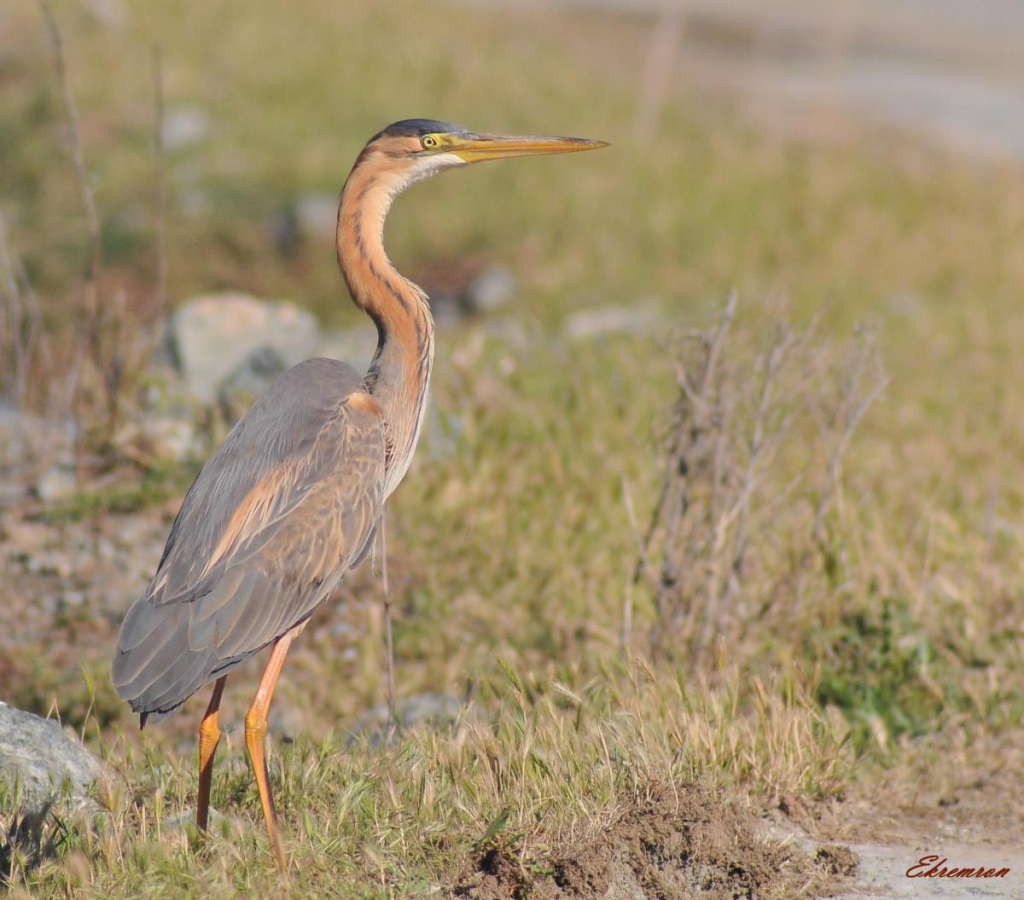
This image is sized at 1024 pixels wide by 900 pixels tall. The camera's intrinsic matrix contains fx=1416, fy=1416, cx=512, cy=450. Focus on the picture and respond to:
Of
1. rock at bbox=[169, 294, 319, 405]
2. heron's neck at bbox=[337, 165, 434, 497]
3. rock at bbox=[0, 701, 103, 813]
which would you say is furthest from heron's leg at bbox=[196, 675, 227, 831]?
rock at bbox=[169, 294, 319, 405]

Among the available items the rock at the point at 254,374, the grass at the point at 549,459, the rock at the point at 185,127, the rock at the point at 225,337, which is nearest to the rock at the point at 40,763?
the grass at the point at 549,459

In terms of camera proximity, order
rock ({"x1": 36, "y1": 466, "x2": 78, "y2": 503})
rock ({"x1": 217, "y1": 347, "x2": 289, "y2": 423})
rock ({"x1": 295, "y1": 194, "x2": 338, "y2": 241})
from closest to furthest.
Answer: rock ({"x1": 36, "y1": 466, "x2": 78, "y2": 503})
rock ({"x1": 217, "y1": 347, "x2": 289, "y2": 423})
rock ({"x1": 295, "y1": 194, "x2": 338, "y2": 241})

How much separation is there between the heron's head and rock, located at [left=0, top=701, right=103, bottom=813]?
6.24 ft

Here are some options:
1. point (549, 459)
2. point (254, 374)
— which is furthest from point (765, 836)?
point (254, 374)

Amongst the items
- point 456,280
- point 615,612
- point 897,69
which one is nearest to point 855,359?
point 615,612

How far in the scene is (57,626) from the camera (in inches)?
216

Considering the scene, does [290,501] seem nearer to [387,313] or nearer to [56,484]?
[387,313]

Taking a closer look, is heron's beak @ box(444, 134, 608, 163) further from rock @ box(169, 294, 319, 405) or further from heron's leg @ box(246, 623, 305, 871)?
rock @ box(169, 294, 319, 405)

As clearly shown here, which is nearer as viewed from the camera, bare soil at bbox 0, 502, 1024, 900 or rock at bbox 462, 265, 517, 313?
bare soil at bbox 0, 502, 1024, 900

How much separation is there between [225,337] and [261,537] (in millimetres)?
3513

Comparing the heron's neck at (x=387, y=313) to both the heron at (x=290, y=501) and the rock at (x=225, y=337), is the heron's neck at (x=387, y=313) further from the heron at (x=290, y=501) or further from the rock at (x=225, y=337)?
the rock at (x=225, y=337)

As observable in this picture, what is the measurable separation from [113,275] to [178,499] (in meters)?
4.39

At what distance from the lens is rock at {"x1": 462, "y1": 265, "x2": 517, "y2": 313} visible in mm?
9500

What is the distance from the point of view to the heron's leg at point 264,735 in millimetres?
3352
